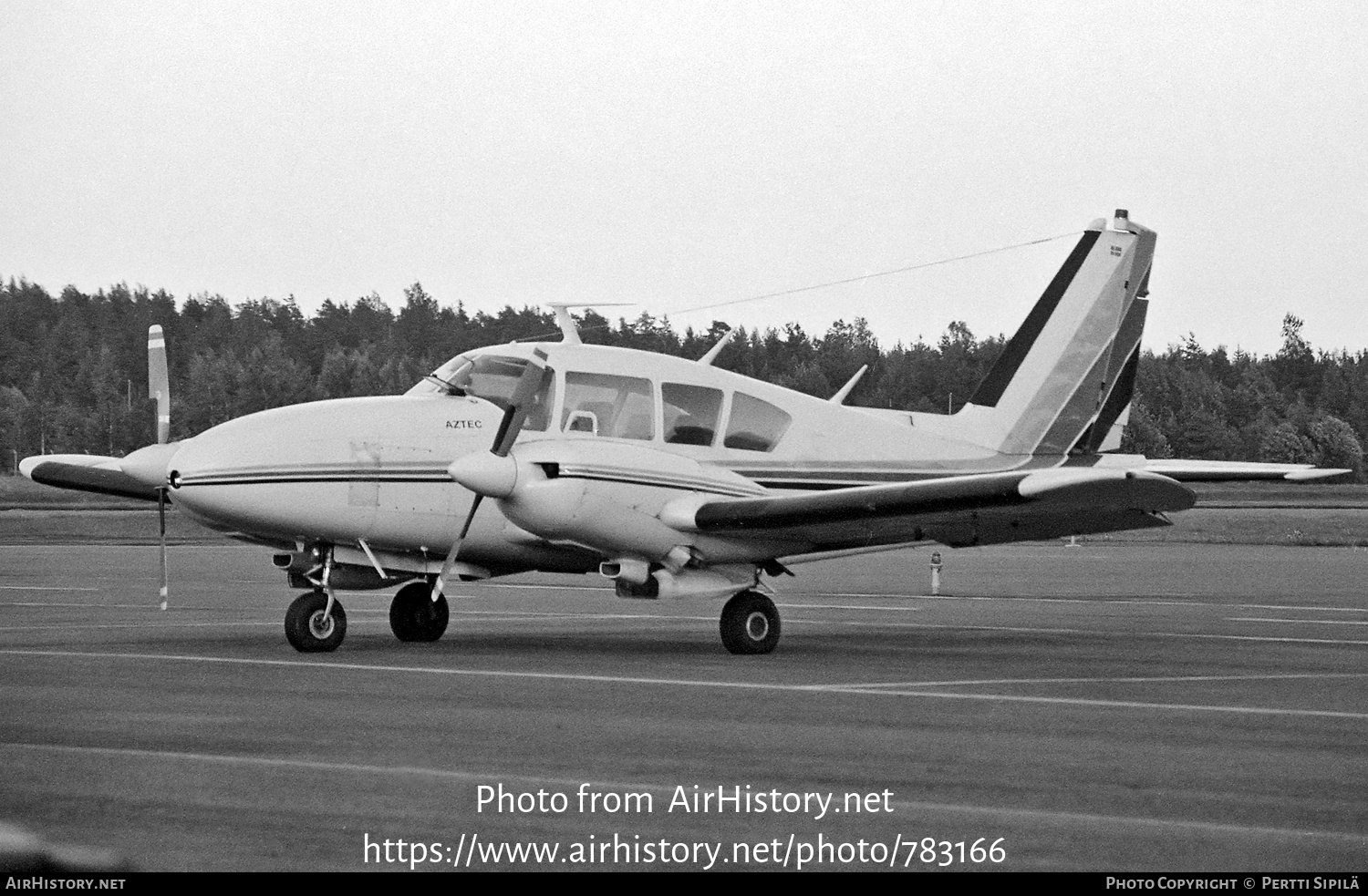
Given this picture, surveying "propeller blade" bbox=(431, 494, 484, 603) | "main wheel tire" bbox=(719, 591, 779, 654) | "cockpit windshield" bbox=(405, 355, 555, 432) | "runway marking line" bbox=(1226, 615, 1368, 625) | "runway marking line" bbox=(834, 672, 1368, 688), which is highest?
"cockpit windshield" bbox=(405, 355, 555, 432)

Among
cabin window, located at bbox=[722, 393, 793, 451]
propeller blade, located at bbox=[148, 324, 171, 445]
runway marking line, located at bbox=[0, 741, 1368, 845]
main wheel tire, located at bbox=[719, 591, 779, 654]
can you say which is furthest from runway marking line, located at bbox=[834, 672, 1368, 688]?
propeller blade, located at bbox=[148, 324, 171, 445]

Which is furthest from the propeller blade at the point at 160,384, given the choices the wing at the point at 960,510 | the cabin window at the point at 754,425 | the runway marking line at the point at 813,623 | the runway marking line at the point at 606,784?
the runway marking line at the point at 606,784

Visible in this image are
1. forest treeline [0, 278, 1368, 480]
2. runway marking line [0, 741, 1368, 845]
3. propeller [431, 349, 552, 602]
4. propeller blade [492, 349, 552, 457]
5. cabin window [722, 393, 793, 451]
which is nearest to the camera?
runway marking line [0, 741, 1368, 845]

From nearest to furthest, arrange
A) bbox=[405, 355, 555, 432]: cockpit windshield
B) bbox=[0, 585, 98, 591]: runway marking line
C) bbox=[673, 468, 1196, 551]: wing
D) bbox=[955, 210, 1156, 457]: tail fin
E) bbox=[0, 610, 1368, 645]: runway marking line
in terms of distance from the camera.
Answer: bbox=[673, 468, 1196, 551]: wing → bbox=[405, 355, 555, 432]: cockpit windshield → bbox=[0, 610, 1368, 645]: runway marking line → bbox=[955, 210, 1156, 457]: tail fin → bbox=[0, 585, 98, 591]: runway marking line

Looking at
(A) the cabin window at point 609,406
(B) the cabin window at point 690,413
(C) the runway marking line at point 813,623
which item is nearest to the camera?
(A) the cabin window at point 609,406

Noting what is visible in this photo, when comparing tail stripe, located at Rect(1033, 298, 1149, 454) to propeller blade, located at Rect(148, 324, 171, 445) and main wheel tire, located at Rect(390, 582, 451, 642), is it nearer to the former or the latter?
main wheel tire, located at Rect(390, 582, 451, 642)

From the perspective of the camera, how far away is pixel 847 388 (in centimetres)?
1969

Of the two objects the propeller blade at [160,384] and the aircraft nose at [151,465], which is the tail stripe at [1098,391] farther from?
the aircraft nose at [151,465]

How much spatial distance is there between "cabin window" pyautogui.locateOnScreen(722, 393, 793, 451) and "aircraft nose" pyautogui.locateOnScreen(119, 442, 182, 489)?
17.9 feet

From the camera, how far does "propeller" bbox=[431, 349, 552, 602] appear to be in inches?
612

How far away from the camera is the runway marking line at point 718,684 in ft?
39.0

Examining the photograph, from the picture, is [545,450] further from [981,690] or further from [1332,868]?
[1332,868]

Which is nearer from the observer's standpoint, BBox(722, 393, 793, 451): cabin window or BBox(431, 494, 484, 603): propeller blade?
BBox(431, 494, 484, 603): propeller blade

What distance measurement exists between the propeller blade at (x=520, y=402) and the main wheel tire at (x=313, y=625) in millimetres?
2223
